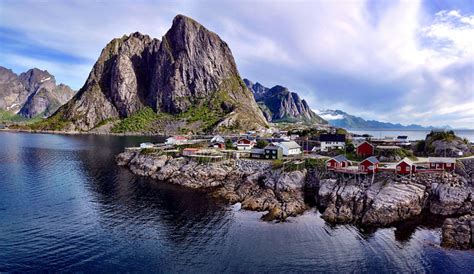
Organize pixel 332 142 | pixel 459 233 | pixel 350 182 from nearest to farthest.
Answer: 1. pixel 459 233
2. pixel 350 182
3. pixel 332 142

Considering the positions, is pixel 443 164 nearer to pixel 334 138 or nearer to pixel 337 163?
pixel 337 163

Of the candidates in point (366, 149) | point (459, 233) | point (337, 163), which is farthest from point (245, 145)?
point (459, 233)

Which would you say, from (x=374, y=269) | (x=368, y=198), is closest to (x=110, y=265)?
(x=374, y=269)

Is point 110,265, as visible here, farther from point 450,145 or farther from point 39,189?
point 450,145

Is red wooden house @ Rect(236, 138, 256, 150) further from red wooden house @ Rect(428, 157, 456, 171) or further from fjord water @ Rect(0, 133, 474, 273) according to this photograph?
red wooden house @ Rect(428, 157, 456, 171)

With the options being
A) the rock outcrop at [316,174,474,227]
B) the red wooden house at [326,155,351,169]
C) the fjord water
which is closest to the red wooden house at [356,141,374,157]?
the red wooden house at [326,155,351,169]

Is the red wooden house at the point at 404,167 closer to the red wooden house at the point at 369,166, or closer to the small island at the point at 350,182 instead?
the small island at the point at 350,182
